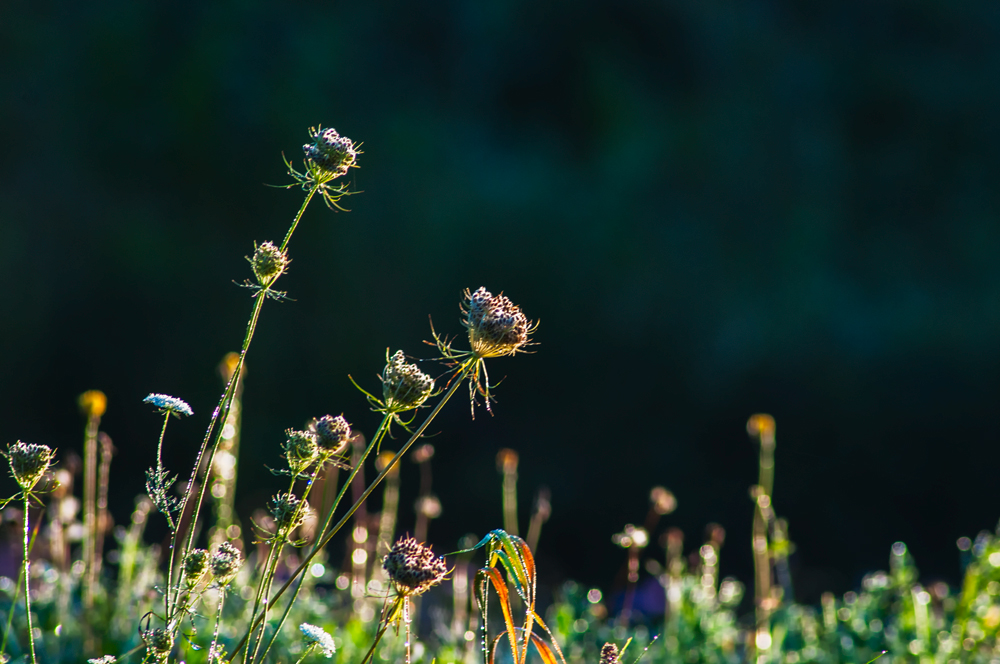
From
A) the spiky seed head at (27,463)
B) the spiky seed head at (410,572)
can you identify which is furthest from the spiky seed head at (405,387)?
the spiky seed head at (27,463)

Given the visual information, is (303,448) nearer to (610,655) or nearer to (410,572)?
(410,572)

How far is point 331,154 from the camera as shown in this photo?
1022mm

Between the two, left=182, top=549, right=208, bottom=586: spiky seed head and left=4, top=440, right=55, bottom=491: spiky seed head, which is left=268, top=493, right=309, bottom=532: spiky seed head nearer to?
left=182, top=549, right=208, bottom=586: spiky seed head

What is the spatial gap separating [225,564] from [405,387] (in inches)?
11.9

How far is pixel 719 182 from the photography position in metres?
4.67

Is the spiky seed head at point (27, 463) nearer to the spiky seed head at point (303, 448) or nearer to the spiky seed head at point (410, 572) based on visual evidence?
the spiky seed head at point (303, 448)

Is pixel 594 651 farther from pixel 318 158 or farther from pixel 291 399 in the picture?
pixel 291 399

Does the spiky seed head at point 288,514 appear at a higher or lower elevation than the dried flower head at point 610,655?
higher

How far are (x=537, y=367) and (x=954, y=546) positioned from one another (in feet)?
7.34

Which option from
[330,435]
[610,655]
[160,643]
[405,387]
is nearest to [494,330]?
[405,387]

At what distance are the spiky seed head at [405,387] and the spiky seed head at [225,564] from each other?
26 centimetres

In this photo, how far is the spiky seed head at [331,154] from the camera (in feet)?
3.34

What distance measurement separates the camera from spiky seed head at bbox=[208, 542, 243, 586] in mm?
1006

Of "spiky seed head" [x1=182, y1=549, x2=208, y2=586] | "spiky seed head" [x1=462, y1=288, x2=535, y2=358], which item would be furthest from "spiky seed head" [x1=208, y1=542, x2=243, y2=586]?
"spiky seed head" [x1=462, y1=288, x2=535, y2=358]
